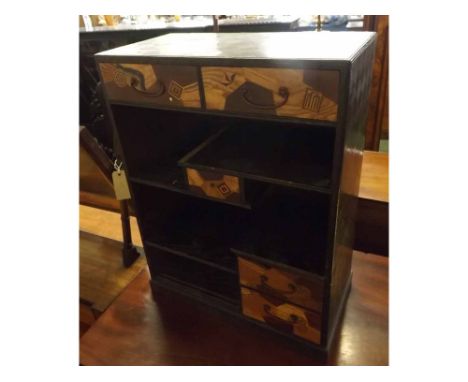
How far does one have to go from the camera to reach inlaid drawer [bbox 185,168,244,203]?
2.88 feet

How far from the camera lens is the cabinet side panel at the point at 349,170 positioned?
2.37 feet

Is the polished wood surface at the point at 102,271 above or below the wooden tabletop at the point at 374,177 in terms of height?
below

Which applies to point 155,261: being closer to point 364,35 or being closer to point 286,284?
point 286,284

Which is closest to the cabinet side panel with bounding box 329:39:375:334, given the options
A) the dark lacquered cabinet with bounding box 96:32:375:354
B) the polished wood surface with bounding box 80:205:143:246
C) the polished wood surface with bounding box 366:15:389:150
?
the dark lacquered cabinet with bounding box 96:32:375:354

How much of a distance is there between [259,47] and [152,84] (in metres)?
0.27

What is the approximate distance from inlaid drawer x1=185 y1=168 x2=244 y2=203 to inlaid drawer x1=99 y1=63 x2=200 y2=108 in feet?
0.60

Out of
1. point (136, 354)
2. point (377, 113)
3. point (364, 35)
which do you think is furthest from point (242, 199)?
point (377, 113)

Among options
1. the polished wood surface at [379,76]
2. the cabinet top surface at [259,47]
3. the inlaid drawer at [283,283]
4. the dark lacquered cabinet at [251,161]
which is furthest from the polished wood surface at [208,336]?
the cabinet top surface at [259,47]

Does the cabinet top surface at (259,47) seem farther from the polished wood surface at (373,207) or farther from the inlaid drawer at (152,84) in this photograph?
the polished wood surface at (373,207)

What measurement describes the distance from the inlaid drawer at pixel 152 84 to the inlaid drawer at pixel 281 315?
61 cm

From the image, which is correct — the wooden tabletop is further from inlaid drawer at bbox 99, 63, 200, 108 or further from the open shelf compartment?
inlaid drawer at bbox 99, 63, 200, 108

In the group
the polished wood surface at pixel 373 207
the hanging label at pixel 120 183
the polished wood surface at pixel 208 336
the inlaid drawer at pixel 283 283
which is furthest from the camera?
the polished wood surface at pixel 373 207

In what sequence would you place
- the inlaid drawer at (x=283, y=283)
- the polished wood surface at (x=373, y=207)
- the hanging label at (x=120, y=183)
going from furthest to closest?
the polished wood surface at (x=373, y=207)
the hanging label at (x=120, y=183)
the inlaid drawer at (x=283, y=283)

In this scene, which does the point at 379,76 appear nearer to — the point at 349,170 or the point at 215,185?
the point at 349,170
